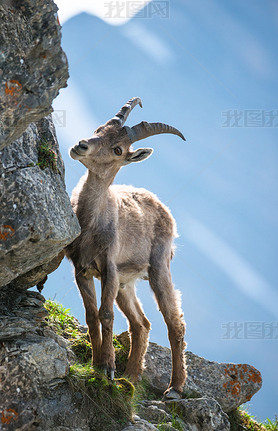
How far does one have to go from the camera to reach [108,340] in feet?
27.9

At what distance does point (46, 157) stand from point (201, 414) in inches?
214

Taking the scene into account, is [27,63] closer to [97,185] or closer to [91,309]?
[97,185]

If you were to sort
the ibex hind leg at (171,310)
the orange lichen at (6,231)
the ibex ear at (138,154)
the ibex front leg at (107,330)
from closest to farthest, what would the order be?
the orange lichen at (6,231) < the ibex front leg at (107,330) < the ibex ear at (138,154) < the ibex hind leg at (171,310)

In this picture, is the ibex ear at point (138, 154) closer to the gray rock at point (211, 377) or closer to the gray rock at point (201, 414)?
the gray rock at point (211, 377)

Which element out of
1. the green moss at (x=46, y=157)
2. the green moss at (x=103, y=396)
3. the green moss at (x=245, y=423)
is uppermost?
the green moss at (x=46, y=157)

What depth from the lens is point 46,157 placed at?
7.52 m

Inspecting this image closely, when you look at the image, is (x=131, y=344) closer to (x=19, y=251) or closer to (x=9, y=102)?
(x=19, y=251)

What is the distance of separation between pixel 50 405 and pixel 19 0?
524 centimetres

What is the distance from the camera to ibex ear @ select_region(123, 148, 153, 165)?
379 inches

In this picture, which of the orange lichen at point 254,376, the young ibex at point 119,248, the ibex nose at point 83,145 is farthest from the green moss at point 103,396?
the orange lichen at point 254,376

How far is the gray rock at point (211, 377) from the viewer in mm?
10609

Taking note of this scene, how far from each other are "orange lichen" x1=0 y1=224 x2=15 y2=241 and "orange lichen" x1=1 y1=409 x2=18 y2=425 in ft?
7.58

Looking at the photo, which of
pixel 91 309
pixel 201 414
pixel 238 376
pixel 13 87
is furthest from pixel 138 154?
pixel 238 376

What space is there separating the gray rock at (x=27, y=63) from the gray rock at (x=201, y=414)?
6.21 meters
